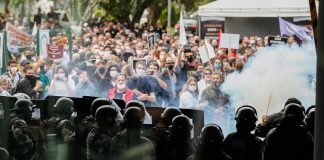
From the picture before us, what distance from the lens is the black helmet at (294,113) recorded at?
3012mm

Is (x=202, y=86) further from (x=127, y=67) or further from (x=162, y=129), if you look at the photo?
(x=127, y=67)

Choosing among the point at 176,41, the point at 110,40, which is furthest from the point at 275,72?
the point at 110,40

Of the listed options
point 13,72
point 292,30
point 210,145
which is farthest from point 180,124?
point 13,72

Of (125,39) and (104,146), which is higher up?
(125,39)

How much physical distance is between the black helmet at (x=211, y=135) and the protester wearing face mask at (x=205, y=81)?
0.54ft

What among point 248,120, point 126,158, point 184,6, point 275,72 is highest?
point 184,6

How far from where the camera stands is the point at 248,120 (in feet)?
10.3

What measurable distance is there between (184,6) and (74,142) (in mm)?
1033

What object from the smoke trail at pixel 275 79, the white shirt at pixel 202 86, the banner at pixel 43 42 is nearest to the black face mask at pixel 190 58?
the white shirt at pixel 202 86

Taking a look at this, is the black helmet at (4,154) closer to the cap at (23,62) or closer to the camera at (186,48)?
the cap at (23,62)

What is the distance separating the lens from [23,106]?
11.8 ft

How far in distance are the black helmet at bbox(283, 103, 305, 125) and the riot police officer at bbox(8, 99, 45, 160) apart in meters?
1.44

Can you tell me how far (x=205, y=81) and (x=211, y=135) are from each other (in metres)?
0.28

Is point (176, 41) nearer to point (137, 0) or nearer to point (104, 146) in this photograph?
point (137, 0)
